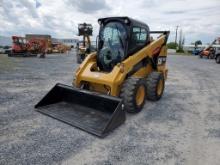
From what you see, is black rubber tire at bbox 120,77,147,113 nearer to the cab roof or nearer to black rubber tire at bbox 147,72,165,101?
black rubber tire at bbox 147,72,165,101

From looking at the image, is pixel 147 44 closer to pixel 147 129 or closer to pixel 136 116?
pixel 136 116

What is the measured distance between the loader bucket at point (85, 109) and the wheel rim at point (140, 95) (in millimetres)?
837

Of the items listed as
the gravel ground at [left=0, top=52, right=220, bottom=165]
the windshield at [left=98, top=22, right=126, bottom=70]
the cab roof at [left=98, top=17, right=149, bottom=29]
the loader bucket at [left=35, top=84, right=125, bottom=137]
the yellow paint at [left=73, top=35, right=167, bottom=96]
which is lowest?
the gravel ground at [left=0, top=52, right=220, bottom=165]

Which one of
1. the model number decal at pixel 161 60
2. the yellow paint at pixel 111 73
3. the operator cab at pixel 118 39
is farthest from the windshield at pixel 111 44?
the model number decal at pixel 161 60

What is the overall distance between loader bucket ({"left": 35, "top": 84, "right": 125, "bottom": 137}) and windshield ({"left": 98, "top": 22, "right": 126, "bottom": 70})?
1.21 m

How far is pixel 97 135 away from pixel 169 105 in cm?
277

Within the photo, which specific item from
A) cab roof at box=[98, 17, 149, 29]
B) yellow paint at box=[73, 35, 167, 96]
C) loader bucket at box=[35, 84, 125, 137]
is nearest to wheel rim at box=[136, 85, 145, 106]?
yellow paint at box=[73, 35, 167, 96]

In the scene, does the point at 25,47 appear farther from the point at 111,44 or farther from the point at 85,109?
the point at 85,109

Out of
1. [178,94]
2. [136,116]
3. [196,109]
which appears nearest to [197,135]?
[136,116]

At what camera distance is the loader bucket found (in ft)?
13.2

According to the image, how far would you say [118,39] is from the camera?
17.9 feet

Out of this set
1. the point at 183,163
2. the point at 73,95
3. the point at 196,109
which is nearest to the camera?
the point at 183,163

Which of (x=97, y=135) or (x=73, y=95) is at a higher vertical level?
(x=73, y=95)

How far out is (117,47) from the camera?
5473mm
